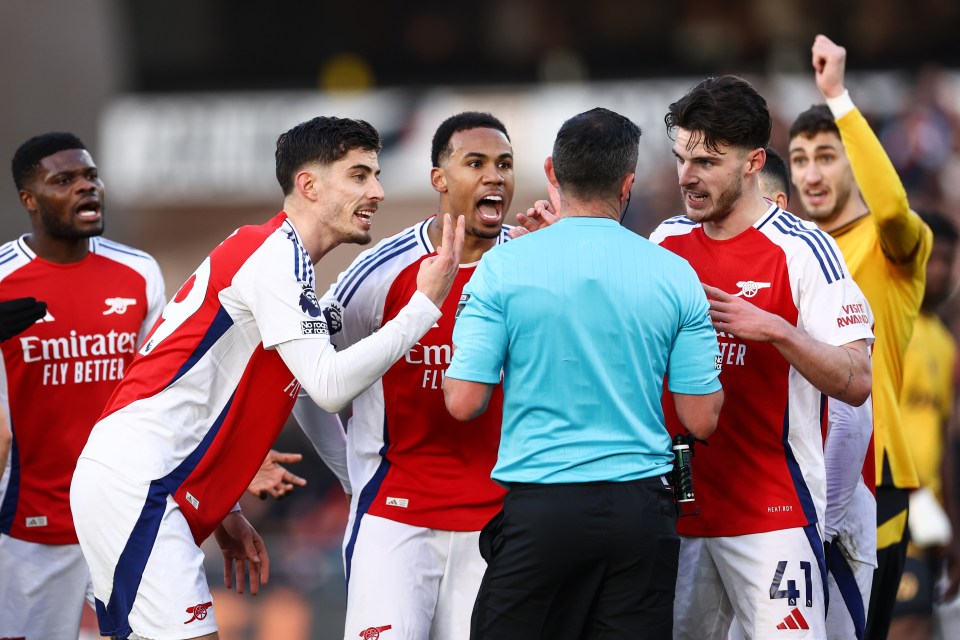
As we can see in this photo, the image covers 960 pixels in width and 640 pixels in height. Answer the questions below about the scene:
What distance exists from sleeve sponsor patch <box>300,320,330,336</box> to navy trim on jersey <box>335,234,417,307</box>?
810 mm

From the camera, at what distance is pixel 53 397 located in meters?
6.36

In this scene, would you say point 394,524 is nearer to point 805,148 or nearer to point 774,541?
point 774,541

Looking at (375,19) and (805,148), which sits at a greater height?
(375,19)

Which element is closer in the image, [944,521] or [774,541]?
[774,541]

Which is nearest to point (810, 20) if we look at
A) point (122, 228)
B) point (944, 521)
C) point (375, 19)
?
point (375, 19)

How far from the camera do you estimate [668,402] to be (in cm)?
543

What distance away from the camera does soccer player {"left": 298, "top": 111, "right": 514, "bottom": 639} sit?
557 cm

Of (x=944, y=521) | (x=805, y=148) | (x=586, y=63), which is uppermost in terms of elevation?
(x=586, y=63)

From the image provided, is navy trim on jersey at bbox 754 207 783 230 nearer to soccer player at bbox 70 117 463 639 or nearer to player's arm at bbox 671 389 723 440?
player's arm at bbox 671 389 723 440

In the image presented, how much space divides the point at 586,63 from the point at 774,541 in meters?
14.1

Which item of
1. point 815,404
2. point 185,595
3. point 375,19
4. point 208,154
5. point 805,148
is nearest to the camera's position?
point 185,595

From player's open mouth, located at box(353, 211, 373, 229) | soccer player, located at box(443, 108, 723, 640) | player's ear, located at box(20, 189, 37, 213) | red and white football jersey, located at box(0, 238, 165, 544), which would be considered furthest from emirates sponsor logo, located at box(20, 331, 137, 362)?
soccer player, located at box(443, 108, 723, 640)

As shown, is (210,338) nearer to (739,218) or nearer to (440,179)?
(440,179)

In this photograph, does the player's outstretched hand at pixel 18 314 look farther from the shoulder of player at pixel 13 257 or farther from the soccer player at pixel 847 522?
the soccer player at pixel 847 522
